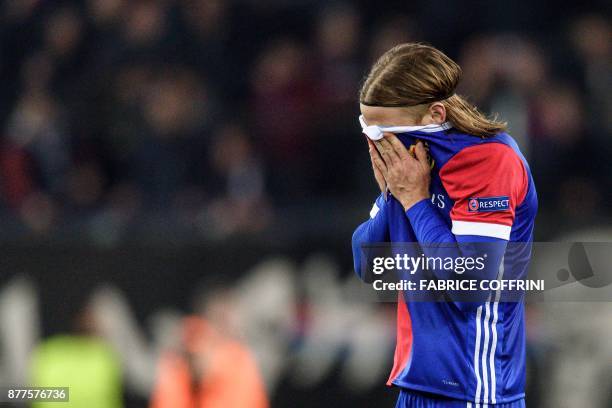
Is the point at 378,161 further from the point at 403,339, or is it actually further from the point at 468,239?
the point at 403,339

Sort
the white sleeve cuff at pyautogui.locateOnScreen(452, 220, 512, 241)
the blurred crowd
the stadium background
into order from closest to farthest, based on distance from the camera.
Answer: the white sleeve cuff at pyautogui.locateOnScreen(452, 220, 512, 241) < the stadium background < the blurred crowd

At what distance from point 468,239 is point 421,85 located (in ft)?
1.29

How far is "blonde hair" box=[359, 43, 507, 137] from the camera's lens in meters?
2.61

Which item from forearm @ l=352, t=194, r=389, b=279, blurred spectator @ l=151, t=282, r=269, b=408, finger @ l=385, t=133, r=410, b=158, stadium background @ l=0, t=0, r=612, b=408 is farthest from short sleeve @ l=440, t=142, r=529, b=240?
blurred spectator @ l=151, t=282, r=269, b=408

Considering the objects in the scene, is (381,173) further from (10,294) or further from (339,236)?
(10,294)

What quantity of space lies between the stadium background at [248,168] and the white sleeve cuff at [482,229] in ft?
9.55

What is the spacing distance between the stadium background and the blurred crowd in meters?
0.01

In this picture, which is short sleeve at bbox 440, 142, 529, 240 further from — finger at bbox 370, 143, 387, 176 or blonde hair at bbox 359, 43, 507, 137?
finger at bbox 370, 143, 387, 176

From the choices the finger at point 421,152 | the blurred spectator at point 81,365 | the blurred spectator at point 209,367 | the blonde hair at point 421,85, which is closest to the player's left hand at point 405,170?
the finger at point 421,152

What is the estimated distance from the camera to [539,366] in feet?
17.9

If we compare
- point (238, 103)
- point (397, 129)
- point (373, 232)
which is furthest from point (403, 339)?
point (238, 103)

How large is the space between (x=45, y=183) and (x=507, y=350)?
3.83 metres

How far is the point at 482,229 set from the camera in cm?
252

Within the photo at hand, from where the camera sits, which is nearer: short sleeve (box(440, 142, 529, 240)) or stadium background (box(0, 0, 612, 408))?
short sleeve (box(440, 142, 529, 240))
